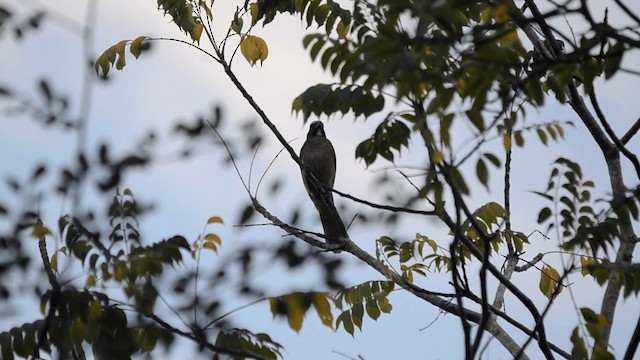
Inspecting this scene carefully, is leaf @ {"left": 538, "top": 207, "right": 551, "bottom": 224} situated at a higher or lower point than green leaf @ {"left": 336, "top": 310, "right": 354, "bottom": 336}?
lower

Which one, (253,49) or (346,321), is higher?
(253,49)

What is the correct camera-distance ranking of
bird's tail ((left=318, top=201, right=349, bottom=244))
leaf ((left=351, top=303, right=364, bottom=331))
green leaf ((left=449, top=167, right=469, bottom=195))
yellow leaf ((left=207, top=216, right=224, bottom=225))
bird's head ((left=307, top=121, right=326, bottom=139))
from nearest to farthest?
green leaf ((left=449, top=167, right=469, bottom=195)) → yellow leaf ((left=207, top=216, right=224, bottom=225)) → leaf ((left=351, top=303, right=364, bottom=331)) → bird's tail ((left=318, top=201, right=349, bottom=244)) → bird's head ((left=307, top=121, right=326, bottom=139))

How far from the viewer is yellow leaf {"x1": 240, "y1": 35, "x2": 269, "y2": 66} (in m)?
5.75

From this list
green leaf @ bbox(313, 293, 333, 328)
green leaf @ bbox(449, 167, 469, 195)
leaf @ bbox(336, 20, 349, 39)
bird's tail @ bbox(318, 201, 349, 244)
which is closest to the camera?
green leaf @ bbox(449, 167, 469, 195)

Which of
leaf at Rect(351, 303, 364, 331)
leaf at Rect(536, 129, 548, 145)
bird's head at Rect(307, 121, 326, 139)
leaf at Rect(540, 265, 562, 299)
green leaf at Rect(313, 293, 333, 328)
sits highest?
bird's head at Rect(307, 121, 326, 139)

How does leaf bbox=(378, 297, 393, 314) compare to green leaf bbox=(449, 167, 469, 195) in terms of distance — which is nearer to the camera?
green leaf bbox=(449, 167, 469, 195)

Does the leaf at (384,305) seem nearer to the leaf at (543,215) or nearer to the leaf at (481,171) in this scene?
the leaf at (543,215)

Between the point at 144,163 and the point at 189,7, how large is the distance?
8.45 feet

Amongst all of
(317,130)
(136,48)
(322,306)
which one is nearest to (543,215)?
(322,306)

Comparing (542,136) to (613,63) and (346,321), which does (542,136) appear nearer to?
(613,63)

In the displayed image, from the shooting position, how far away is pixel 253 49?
577cm

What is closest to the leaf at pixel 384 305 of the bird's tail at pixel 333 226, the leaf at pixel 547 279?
the bird's tail at pixel 333 226

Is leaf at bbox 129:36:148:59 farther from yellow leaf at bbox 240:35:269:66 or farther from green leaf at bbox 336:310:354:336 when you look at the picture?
green leaf at bbox 336:310:354:336

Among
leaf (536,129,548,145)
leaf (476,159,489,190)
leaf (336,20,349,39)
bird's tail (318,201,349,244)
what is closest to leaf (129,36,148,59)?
leaf (336,20,349,39)
